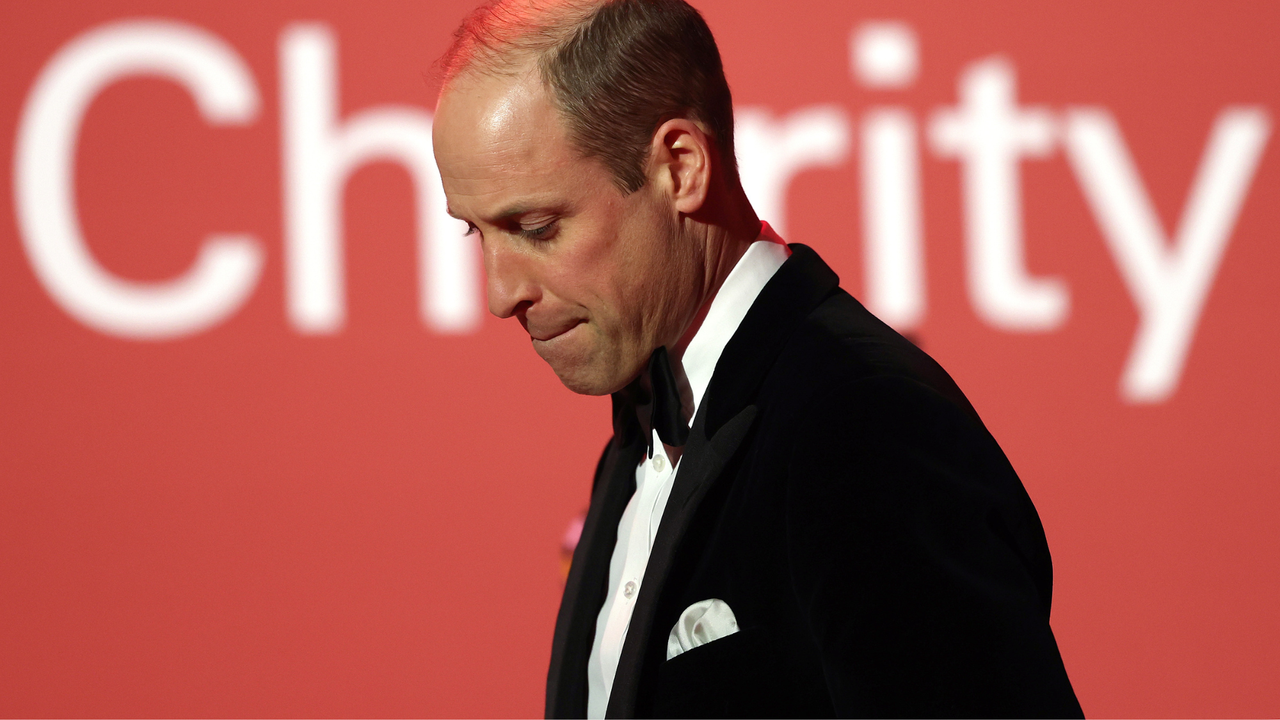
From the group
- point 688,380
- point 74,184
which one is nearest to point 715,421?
point 688,380

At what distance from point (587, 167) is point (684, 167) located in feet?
0.30

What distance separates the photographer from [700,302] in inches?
38.2

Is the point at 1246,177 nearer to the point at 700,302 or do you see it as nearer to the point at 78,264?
the point at 700,302

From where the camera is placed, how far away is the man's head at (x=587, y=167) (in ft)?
2.86

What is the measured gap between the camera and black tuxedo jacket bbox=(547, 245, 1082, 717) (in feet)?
2.18

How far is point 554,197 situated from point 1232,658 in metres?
2.83

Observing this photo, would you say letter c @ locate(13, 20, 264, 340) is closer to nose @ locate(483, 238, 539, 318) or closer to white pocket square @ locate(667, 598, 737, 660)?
nose @ locate(483, 238, 539, 318)

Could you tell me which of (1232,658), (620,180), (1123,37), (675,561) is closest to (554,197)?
(620,180)

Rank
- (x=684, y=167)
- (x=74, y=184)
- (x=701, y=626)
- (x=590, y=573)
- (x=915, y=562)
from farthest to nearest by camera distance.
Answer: (x=74, y=184), (x=590, y=573), (x=684, y=167), (x=701, y=626), (x=915, y=562)

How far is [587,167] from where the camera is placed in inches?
34.3

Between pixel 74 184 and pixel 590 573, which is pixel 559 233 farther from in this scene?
pixel 74 184

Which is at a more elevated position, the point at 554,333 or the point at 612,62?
the point at 612,62

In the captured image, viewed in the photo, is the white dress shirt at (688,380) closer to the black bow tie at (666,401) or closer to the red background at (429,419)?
the black bow tie at (666,401)

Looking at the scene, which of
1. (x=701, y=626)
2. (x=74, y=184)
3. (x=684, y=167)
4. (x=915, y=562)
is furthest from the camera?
(x=74, y=184)
